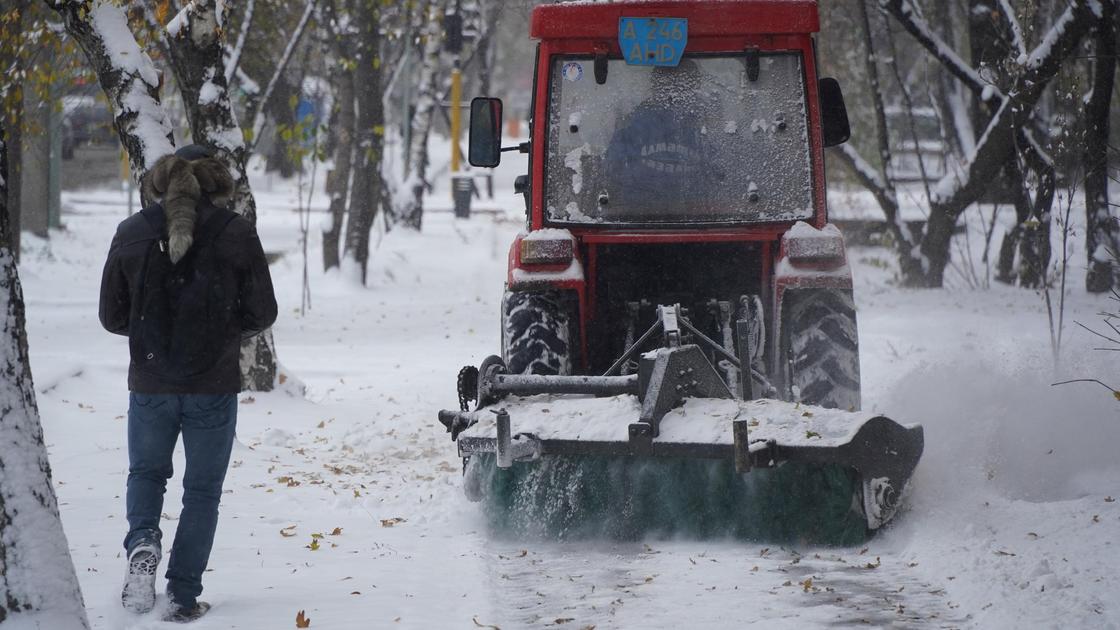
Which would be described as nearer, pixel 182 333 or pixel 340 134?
pixel 182 333

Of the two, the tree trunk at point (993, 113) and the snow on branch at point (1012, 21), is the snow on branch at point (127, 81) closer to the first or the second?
the tree trunk at point (993, 113)

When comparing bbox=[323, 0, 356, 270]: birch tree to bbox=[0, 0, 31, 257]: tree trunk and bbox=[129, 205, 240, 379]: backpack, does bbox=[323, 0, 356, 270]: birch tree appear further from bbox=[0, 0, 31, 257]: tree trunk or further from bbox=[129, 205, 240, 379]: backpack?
bbox=[129, 205, 240, 379]: backpack

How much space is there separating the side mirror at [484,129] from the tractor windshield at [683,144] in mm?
363

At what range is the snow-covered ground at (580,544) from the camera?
4.64 metres

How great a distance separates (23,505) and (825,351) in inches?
149

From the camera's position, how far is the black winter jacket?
14.9 ft

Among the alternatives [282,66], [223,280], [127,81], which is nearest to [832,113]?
[223,280]

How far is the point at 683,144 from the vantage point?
6730mm

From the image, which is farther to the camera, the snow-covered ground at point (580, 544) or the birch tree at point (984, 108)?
the birch tree at point (984, 108)

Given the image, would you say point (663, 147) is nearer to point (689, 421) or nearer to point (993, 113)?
point (689, 421)

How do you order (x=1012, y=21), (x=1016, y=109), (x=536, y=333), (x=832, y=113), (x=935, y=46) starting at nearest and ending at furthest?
(x=536, y=333), (x=832, y=113), (x=1016, y=109), (x=1012, y=21), (x=935, y=46)

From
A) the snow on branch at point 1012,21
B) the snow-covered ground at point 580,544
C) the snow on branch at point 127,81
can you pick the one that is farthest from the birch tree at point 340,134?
the snow on branch at point 127,81

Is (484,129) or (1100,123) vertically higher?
(1100,123)

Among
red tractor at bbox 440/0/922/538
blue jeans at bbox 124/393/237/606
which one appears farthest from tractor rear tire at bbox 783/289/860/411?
blue jeans at bbox 124/393/237/606
